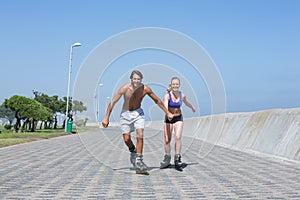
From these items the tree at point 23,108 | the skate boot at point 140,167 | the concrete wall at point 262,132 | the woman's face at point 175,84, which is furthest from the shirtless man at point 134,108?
the tree at point 23,108

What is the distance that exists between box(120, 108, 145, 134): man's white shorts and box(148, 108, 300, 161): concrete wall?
4.36m

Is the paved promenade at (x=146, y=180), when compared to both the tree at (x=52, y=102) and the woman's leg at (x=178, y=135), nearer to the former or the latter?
the woman's leg at (x=178, y=135)

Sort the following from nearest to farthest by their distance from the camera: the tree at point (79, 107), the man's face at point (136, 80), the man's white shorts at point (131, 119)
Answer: the man's face at point (136, 80)
the man's white shorts at point (131, 119)
the tree at point (79, 107)

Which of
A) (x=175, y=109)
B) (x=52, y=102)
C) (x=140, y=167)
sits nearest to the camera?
(x=140, y=167)

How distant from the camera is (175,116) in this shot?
990cm

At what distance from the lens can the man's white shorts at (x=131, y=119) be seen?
905 centimetres

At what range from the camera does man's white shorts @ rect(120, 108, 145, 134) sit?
29.7 feet

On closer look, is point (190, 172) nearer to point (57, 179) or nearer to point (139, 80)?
point (139, 80)

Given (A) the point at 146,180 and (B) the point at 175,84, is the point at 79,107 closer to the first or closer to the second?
(B) the point at 175,84

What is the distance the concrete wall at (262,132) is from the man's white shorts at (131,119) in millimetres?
4362

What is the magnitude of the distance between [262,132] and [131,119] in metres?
6.82

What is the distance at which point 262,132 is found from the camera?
1460 centimetres

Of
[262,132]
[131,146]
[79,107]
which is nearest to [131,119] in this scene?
[131,146]

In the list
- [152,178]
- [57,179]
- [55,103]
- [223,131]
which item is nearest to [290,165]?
[152,178]
